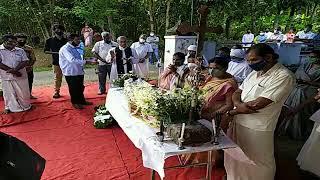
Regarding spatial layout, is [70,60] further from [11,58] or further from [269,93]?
[269,93]

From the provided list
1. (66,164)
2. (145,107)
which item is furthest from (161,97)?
(66,164)

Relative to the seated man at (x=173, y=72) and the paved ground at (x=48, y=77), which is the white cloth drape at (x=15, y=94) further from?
the seated man at (x=173, y=72)

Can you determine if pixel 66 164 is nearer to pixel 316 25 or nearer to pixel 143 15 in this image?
pixel 143 15

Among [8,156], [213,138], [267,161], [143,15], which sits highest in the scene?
[143,15]

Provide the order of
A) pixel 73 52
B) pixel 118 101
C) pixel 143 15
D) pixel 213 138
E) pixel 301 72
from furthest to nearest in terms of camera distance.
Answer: pixel 143 15 < pixel 73 52 < pixel 301 72 < pixel 118 101 < pixel 213 138

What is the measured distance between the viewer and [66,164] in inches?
175

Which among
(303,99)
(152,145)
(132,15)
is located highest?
(132,15)

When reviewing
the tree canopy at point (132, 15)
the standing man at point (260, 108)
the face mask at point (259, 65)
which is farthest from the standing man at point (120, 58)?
the tree canopy at point (132, 15)

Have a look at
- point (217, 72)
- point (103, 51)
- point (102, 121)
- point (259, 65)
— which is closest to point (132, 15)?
point (103, 51)

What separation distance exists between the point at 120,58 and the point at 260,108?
5361mm

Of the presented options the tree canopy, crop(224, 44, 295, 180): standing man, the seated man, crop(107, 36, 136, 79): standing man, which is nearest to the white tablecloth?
crop(224, 44, 295, 180): standing man

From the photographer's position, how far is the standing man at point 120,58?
787cm

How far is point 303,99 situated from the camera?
18.0 ft

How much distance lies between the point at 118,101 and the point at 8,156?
3.21 m
